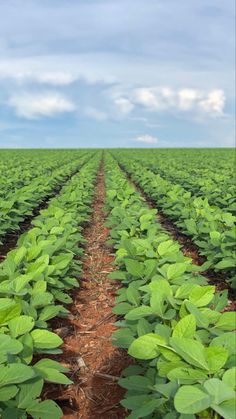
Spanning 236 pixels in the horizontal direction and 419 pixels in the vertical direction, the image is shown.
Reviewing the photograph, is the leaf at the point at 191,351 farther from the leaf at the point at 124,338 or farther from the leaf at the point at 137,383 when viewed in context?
the leaf at the point at 124,338

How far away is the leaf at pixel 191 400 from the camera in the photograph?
4.93ft

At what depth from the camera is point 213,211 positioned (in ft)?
19.4

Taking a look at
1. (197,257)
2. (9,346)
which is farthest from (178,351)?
(197,257)

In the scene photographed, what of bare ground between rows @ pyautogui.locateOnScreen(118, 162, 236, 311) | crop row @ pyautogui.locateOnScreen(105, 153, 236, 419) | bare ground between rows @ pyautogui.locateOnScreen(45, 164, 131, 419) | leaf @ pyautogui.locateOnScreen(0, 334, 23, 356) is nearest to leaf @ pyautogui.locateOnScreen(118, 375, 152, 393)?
crop row @ pyautogui.locateOnScreen(105, 153, 236, 419)

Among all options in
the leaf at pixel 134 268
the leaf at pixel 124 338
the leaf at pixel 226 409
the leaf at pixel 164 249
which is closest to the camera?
the leaf at pixel 226 409

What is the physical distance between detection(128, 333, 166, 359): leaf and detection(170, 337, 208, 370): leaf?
0.89 ft

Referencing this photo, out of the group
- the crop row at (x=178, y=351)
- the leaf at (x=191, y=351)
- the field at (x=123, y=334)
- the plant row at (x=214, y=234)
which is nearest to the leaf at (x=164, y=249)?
the field at (x=123, y=334)

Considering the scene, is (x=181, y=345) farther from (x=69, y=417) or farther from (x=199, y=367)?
(x=69, y=417)

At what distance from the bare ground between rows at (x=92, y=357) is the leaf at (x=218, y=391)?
4.83 ft

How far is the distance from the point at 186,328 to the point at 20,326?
86cm

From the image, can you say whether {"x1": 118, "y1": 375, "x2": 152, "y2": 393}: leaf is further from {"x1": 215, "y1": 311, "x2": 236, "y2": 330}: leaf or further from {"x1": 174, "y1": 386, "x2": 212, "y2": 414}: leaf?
{"x1": 174, "y1": 386, "x2": 212, "y2": 414}: leaf

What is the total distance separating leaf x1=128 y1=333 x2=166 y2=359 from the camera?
201 cm

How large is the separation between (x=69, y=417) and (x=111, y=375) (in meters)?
0.50

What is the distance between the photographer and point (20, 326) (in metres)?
2.31
